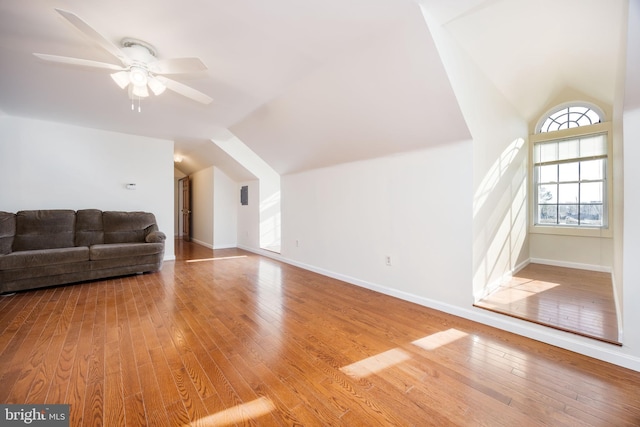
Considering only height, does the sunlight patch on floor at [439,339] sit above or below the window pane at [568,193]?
below

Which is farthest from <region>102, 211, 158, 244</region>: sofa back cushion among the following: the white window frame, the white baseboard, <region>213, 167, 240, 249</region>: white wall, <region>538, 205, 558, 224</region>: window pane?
<region>538, 205, 558, 224</region>: window pane

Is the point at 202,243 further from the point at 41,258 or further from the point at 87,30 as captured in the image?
the point at 87,30

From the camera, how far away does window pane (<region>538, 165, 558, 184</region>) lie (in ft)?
14.4

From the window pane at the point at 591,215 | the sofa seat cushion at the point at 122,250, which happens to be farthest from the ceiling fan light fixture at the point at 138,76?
the window pane at the point at 591,215

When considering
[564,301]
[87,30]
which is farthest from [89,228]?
[564,301]

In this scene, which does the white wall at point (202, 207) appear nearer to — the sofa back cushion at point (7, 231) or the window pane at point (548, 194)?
the sofa back cushion at point (7, 231)

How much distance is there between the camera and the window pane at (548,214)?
4.41 metres

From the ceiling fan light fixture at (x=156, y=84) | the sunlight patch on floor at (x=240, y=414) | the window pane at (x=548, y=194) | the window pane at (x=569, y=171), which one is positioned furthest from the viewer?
the window pane at (x=548, y=194)

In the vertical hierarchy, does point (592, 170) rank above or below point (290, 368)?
above

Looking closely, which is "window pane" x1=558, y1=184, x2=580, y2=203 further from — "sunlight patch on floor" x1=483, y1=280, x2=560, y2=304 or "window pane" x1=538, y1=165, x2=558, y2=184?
"sunlight patch on floor" x1=483, y1=280, x2=560, y2=304

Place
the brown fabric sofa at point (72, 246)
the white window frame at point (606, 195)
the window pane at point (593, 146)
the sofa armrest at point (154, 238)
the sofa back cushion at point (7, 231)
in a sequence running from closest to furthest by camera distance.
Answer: the brown fabric sofa at point (72, 246), the sofa back cushion at point (7, 231), the white window frame at point (606, 195), the window pane at point (593, 146), the sofa armrest at point (154, 238)

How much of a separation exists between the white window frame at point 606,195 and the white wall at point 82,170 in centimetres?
699

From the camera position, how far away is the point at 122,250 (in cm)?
391

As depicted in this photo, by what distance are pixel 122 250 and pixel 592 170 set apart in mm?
7577
